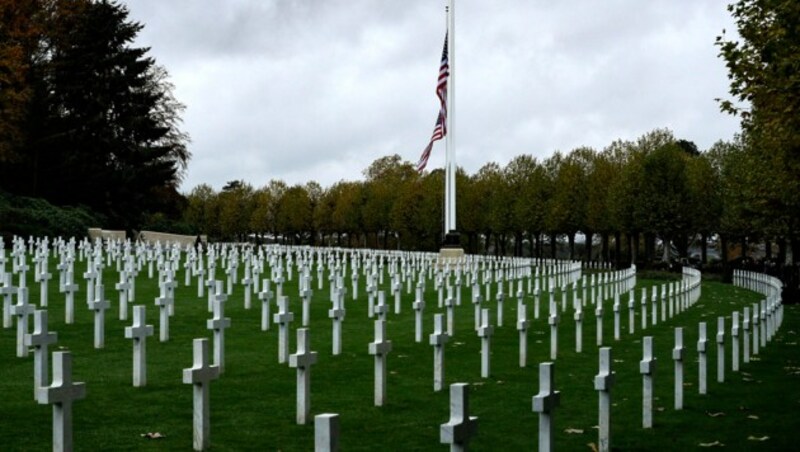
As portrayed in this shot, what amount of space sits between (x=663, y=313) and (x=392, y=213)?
221ft

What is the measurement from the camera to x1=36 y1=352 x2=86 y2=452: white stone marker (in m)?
7.24

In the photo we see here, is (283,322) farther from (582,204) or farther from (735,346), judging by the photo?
(582,204)

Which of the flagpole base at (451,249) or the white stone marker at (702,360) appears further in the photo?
the flagpole base at (451,249)

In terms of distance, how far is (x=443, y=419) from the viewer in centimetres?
1062

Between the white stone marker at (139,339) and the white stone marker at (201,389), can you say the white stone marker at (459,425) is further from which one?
the white stone marker at (139,339)

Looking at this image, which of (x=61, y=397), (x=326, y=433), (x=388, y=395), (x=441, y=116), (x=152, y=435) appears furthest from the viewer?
(x=441, y=116)

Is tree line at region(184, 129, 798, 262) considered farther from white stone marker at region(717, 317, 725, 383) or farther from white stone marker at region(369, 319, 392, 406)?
white stone marker at region(369, 319, 392, 406)

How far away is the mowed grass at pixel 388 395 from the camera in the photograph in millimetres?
9641

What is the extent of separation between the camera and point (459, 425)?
19.6ft

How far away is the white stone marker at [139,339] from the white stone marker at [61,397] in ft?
13.1

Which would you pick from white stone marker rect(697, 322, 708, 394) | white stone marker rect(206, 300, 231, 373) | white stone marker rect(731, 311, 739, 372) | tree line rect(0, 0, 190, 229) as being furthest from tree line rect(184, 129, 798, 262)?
white stone marker rect(206, 300, 231, 373)

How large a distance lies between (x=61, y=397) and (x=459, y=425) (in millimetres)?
3029

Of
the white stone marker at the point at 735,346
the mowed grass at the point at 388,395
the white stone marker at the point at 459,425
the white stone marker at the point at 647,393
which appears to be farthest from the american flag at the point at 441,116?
the white stone marker at the point at 459,425

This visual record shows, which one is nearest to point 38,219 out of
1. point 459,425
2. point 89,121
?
point 89,121
